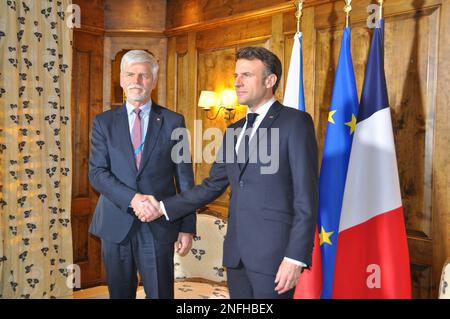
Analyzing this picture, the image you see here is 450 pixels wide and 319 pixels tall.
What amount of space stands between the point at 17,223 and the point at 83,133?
4.13 feet

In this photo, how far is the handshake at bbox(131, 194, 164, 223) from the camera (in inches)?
83.7

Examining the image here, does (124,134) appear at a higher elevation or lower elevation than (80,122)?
lower

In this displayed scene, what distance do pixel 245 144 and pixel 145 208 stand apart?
53 cm

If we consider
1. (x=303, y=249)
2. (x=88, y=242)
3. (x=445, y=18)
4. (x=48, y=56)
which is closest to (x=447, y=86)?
(x=445, y=18)

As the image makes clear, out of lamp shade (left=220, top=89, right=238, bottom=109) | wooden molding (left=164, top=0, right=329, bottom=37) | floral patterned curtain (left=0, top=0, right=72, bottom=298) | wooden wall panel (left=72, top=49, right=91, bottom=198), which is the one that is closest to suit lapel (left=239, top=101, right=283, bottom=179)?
wooden molding (left=164, top=0, right=329, bottom=37)

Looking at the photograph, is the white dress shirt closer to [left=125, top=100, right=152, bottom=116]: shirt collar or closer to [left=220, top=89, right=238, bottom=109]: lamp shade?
[left=125, top=100, right=152, bottom=116]: shirt collar

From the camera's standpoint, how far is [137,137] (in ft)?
7.43

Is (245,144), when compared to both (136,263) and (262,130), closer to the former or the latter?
(262,130)

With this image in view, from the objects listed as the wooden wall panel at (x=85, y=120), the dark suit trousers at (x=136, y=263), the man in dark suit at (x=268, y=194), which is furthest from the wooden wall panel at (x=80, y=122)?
the man in dark suit at (x=268, y=194)

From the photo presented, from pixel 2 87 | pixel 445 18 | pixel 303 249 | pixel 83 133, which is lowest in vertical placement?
pixel 303 249

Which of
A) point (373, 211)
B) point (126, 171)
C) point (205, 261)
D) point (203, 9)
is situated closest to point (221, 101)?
point (203, 9)
